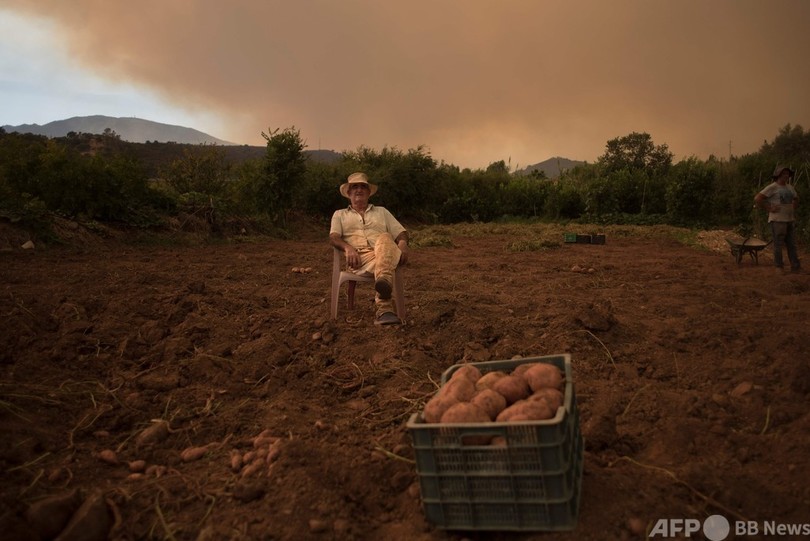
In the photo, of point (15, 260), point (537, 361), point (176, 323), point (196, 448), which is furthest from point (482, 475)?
point (15, 260)

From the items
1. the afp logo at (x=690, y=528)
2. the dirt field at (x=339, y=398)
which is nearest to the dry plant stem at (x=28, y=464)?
the dirt field at (x=339, y=398)

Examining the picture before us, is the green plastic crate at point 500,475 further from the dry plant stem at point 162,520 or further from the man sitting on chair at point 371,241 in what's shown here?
the man sitting on chair at point 371,241

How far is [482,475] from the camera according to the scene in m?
2.11

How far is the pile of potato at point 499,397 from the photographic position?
2.21 metres

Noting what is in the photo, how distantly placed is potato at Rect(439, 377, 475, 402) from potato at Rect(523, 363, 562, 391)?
258 mm

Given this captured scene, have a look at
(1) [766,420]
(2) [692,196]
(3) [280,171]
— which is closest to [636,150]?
(2) [692,196]

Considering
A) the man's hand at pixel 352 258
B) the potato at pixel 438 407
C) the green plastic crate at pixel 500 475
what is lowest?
the green plastic crate at pixel 500 475

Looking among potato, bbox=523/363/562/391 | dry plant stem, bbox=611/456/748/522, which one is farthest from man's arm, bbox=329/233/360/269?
dry plant stem, bbox=611/456/748/522

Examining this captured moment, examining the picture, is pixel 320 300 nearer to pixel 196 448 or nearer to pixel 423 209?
pixel 196 448

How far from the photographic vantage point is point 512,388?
98.3 inches

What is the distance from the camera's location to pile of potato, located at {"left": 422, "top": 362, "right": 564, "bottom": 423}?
2.21m

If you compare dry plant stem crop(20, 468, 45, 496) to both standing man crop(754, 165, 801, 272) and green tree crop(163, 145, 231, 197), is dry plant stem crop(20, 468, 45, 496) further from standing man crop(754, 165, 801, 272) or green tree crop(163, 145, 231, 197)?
green tree crop(163, 145, 231, 197)

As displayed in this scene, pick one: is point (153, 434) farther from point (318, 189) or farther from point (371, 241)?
point (318, 189)

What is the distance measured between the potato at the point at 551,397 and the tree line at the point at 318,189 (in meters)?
10.4
